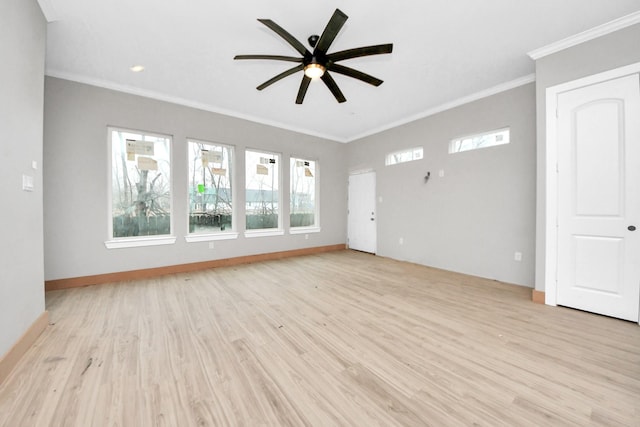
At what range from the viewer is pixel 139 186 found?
385cm

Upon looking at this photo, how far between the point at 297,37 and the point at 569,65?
3012 millimetres

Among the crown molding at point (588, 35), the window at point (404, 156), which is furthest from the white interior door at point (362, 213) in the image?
the crown molding at point (588, 35)

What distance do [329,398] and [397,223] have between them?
13.6 feet

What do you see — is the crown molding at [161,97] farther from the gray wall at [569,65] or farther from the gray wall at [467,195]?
the gray wall at [569,65]

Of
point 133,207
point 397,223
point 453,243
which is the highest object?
point 133,207

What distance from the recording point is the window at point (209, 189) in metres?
4.32

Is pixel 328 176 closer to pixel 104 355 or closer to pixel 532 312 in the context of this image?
pixel 532 312

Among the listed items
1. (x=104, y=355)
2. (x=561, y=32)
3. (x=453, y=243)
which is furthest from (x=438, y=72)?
(x=104, y=355)

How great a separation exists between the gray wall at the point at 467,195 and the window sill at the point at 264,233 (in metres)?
2.33

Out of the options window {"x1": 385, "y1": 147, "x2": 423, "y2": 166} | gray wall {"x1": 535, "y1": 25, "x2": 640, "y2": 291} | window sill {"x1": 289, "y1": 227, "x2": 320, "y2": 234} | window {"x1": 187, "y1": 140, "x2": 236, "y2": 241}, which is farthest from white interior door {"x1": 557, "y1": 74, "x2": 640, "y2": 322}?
window {"x1": 187, "y1": 140, "x2": 236, "y2": 241}

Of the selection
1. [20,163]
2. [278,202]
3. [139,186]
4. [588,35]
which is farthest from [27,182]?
[588,35]

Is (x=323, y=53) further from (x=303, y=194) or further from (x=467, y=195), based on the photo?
(x=303, y=194)

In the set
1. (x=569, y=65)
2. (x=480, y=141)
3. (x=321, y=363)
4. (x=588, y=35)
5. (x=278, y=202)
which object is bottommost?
A: (x=321, y=363)

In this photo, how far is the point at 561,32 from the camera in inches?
98.4
